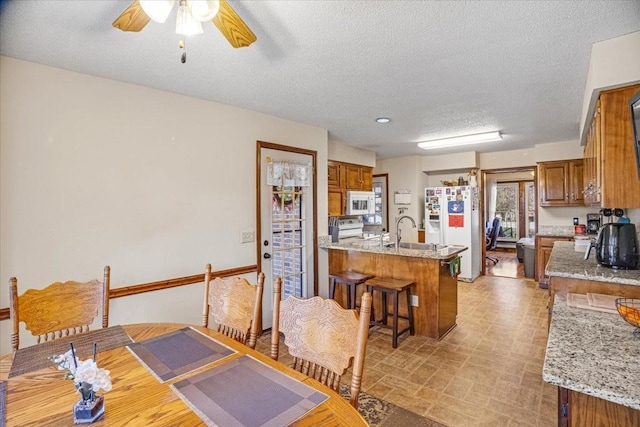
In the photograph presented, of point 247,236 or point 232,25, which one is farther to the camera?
point 247,236

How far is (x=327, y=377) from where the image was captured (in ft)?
4.50

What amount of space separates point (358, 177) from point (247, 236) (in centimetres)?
271

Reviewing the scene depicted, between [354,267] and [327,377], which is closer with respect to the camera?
[327,377]

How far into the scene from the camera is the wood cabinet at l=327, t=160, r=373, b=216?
16.2 ft

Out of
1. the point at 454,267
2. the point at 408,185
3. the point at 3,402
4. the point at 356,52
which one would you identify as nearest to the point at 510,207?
the point at 408,185

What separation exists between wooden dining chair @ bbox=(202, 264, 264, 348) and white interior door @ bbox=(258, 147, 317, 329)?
5.11 feet

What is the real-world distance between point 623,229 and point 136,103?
374 centimetres

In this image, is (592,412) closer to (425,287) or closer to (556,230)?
(425,287)

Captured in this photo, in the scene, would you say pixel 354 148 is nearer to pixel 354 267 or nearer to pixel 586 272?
pixel 354 267

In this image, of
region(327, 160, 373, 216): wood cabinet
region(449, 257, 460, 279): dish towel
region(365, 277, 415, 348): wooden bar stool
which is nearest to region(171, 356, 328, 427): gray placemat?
region(365, 277, 415, 348): wooden bar stool

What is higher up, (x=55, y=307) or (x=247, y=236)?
(x=247, y=236)

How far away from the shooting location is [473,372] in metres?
2.68

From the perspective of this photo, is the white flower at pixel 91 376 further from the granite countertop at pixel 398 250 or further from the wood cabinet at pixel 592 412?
the granite countertop at pixel 398 250

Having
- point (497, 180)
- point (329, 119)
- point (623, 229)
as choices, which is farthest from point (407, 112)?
point (497, 180)
